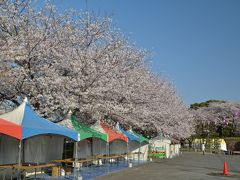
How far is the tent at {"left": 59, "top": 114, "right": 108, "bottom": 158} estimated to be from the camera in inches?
633

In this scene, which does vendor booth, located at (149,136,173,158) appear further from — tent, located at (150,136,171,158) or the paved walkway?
the paved walkway

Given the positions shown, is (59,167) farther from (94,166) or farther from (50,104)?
(94,166)

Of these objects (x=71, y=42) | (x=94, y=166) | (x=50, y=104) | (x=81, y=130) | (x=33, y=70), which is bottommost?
(x=94, y=166)

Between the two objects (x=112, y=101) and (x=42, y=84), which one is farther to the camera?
(x=112, y=101)

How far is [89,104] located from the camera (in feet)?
55.7

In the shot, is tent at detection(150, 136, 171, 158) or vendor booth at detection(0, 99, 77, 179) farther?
tent at detection(150, 136, 171, 158)

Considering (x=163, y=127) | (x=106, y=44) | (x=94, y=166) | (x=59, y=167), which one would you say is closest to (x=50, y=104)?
(x=59, y=167)

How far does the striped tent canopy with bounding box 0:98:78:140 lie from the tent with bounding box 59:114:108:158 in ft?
7.28

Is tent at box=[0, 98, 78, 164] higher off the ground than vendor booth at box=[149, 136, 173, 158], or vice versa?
tent at box=[0, 98, 78, 164]

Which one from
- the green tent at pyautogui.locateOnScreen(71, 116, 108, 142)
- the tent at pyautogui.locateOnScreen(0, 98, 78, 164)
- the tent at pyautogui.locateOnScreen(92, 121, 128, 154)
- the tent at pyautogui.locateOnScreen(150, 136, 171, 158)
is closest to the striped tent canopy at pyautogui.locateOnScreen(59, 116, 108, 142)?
the green tent at pyautogui.locateOnScreen(71, 116, 108, 142)

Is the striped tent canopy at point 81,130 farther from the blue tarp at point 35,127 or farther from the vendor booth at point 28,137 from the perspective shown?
the blue tarp at point 35,127

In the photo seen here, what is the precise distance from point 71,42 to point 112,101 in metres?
3.91

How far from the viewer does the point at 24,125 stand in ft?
37.3

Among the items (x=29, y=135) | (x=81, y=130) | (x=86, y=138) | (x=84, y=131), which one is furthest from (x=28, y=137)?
(x=86, y=138)
